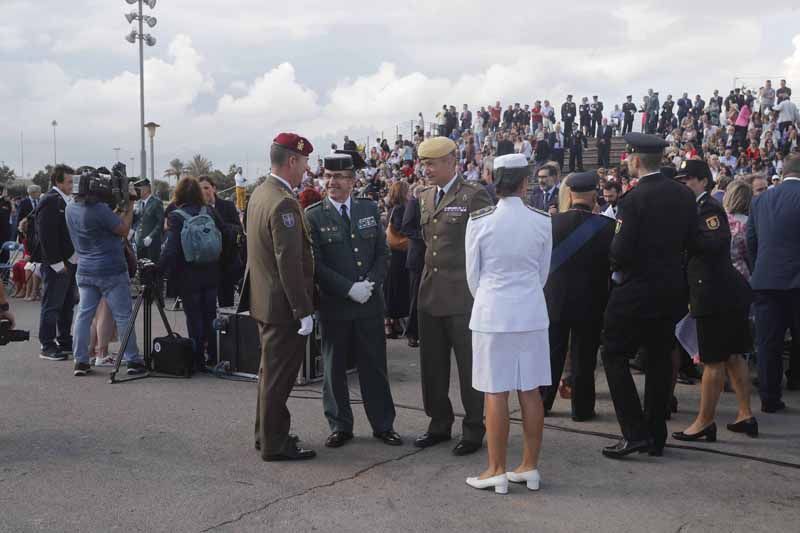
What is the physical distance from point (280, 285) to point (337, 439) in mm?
1157

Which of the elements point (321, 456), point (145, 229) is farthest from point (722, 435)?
point (145, 229)

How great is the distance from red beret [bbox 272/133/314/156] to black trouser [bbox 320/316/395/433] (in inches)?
46.4

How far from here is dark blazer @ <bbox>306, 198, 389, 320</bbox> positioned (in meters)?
5.45

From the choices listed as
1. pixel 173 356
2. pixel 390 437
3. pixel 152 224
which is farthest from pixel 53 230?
pixel 390 437

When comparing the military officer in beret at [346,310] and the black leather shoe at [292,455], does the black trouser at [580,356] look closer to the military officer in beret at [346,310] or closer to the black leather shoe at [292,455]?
the military officer in beret at [346,310]

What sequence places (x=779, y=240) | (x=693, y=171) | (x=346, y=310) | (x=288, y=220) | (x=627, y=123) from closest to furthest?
1. (x=288, y=220)
2. (x=346, y=310)
3. (x=693, y=171)
4. (x=779, y=240)
5. (x=627, y=123)

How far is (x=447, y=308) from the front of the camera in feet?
17.5

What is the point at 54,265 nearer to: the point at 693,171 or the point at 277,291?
the point at 277,291

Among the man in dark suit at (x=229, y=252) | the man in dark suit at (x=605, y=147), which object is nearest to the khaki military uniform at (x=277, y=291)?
the man in dark suit at (x=229, y=252)

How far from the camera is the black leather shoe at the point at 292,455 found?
200 inches

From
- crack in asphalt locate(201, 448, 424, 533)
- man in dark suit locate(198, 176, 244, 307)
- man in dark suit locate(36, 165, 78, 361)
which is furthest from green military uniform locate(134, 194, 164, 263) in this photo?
crack in asphalt locate(201, 448, 424, 533)

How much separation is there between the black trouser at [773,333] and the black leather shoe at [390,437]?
3.02 metres

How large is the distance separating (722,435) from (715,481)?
1099 mm

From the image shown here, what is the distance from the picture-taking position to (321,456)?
522 cm
